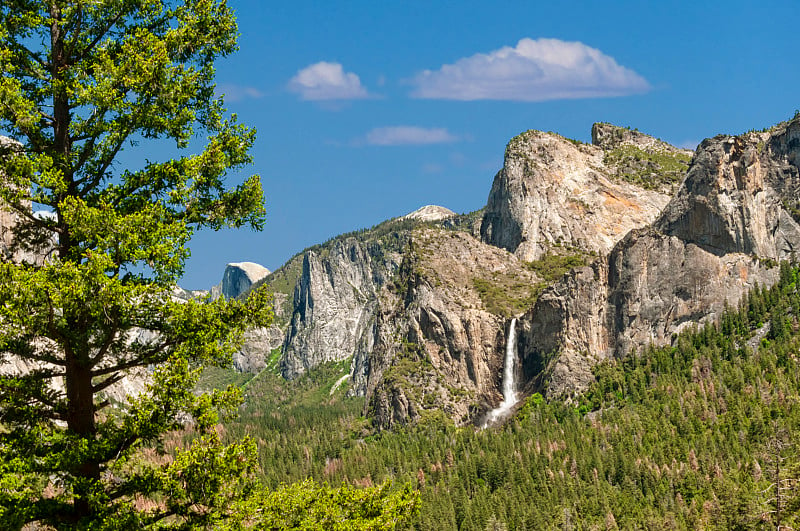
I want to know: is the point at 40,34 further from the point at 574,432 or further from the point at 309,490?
the point at 574,432

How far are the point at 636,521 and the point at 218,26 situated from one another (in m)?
132

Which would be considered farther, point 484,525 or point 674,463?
point 674,463

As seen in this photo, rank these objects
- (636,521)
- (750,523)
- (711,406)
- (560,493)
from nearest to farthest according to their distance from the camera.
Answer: (750,523) < (636,521) < (560,493) < (711,406)

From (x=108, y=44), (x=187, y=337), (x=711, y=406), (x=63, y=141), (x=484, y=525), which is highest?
(x=108, y=44)

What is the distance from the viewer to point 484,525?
482 ft

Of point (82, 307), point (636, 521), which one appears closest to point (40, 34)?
point (82, 307)

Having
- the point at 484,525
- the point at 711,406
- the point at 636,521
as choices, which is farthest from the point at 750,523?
the point at 711,406

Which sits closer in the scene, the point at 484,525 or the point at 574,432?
the point at 484,525

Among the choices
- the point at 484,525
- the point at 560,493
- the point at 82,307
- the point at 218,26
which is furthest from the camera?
the point at 560,493

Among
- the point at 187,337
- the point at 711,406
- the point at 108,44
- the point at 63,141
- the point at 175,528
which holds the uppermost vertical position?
the point at 108,44

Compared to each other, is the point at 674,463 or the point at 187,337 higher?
the point at 187,337

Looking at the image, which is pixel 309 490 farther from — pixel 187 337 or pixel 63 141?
pixel 63 141

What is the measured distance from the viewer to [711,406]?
604ft

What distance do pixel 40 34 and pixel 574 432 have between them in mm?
188387
